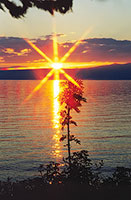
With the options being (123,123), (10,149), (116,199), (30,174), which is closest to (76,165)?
(116,199)

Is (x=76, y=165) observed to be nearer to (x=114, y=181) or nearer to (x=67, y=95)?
(x=114, y=181)

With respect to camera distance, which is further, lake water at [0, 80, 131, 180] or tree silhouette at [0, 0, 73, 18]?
lake water at [0, 80, 131, 180]

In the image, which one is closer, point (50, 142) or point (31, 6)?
point (31, 6)

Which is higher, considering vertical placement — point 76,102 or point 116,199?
point 76,102

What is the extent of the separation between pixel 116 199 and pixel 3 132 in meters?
56.8

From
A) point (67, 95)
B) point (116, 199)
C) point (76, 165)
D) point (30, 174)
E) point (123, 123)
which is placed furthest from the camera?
point (123, 123)

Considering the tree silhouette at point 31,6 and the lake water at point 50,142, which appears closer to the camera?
the tree silhouette at point 31,6

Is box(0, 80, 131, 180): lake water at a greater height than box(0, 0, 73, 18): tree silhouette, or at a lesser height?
lesser

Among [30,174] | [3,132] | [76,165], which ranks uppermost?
[3,132]

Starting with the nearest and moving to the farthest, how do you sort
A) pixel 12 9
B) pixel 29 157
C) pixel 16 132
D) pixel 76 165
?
1. pixel 12 9
2. pixel 76 165
3. pixel 29 157
4. pixel 16 132

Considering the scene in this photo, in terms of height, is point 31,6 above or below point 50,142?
above

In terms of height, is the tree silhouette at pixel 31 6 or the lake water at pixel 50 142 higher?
the tree silhouette at pixel 31 6

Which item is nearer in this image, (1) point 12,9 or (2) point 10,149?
(1) point 12,9

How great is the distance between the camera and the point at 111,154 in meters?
49.3
